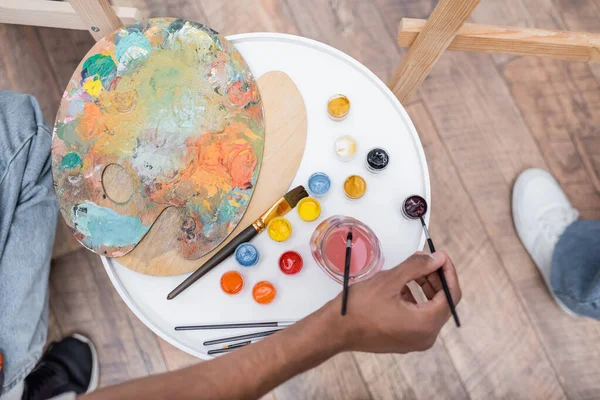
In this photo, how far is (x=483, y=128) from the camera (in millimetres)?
1329

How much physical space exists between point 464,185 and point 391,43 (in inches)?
18.9

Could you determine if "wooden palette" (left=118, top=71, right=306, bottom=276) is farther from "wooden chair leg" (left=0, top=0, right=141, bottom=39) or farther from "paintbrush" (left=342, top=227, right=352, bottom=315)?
"wooden chair leg" (left=0, top=0, right=141, bottom=39)

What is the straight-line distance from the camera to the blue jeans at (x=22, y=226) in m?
0.88

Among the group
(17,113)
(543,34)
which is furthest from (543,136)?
(17,113)

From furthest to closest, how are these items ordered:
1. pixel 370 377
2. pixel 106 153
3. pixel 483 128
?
pixel 483 128 → pixel 370 377 → pixel 106 153

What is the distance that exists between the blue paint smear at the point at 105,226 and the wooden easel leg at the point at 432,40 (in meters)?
0.60

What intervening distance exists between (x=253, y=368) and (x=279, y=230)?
244mm

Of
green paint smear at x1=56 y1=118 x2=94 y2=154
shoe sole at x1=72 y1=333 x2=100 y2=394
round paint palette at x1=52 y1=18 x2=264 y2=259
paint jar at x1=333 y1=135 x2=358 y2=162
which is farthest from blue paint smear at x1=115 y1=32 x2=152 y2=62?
shoe sole at x1=72 y1=333 x2=100 y2=394

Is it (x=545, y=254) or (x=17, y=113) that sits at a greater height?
(x=545, y=254)

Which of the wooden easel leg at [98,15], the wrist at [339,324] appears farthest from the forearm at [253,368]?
the wooden easel leg at [98,15]

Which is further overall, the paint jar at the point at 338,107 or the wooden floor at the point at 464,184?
the wooden floor at the point at 464,184

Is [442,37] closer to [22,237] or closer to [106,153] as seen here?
[106,153]

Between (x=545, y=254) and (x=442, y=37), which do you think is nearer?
(x=442, y=37)

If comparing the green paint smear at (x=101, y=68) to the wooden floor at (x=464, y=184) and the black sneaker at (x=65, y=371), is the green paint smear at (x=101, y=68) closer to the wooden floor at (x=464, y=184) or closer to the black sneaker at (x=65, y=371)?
the wooden floor at (x=464, y=184)
